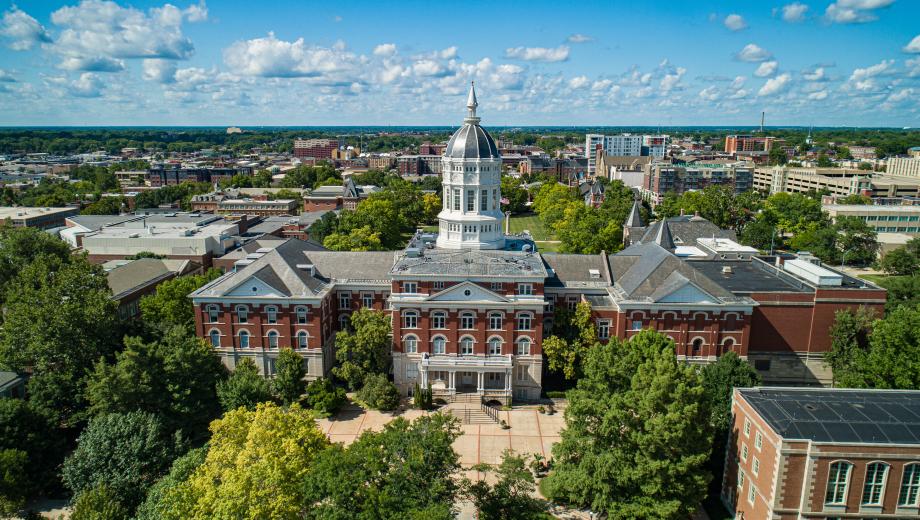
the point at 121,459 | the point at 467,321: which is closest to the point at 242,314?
the point at 121,459

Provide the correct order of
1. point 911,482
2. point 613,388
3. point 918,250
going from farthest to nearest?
point 918,250 → point 613,388 → point 911,482

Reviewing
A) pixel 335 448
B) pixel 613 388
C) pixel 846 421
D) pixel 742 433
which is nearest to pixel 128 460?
pixel 335 448

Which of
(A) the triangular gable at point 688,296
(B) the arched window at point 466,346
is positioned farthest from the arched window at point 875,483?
(B) the arched window at point 466,346

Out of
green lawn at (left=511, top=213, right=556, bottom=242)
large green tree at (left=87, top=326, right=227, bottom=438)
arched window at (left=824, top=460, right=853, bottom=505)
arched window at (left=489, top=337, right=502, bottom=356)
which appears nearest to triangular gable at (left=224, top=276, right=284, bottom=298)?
large green tree at (left=87, top=326, right=227, bottom=438)

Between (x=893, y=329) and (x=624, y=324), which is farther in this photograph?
(x=624, y=324)

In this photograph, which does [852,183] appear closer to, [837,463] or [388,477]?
[837,463]

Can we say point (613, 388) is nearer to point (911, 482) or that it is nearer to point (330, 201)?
point (911, 482)

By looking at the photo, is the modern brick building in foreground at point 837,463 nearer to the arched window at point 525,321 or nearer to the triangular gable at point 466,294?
the arched window at point 525,321
